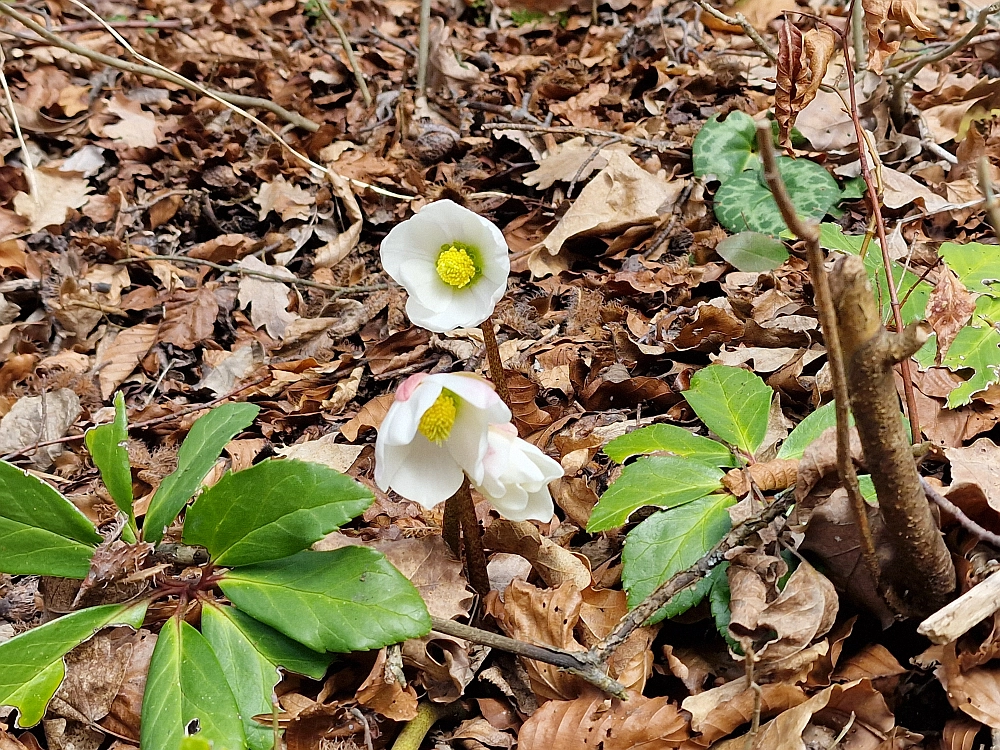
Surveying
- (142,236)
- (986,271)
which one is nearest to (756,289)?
(986,271)

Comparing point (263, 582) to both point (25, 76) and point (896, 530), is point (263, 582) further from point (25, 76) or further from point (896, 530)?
point (25, 76)

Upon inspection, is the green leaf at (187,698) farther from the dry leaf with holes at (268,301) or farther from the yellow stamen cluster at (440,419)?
the dry leaf with holes at (268,301)

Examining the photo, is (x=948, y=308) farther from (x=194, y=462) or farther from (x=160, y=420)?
(x=160, y=420)

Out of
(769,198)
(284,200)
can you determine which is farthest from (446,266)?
(284,200)

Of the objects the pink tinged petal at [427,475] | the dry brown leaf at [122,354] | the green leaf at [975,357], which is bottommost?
the dry brown leaf at [122,354]

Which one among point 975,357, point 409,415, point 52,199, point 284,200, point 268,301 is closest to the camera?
point 409,415

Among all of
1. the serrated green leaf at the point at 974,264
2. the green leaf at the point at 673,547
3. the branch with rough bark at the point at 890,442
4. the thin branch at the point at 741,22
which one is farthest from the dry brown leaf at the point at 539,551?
the thin branch at the point at 741,22
